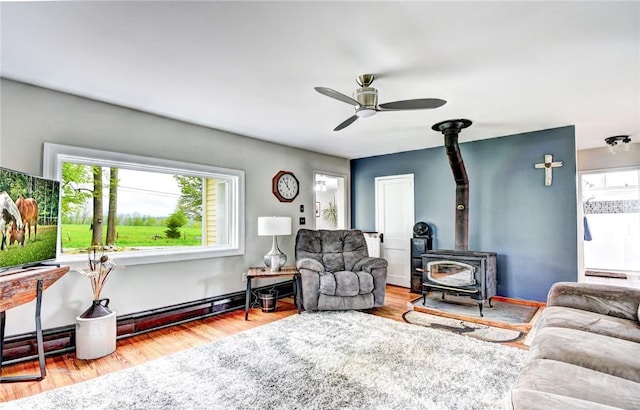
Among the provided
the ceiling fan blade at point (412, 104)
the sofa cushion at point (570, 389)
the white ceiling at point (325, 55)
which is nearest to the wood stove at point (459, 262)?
the white ceiling at point (325, 55)

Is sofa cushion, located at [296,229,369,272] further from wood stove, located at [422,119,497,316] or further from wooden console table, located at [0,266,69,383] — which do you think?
wooden console table, located at [0,266,69,383]

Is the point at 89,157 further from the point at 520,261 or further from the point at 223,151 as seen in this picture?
the point at 520,261

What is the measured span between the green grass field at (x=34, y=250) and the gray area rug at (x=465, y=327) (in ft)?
11.6

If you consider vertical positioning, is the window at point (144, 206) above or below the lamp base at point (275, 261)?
above

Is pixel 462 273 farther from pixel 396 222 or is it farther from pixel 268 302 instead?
pixel 268 302

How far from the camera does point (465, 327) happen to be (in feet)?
11.5

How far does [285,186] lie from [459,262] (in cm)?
269

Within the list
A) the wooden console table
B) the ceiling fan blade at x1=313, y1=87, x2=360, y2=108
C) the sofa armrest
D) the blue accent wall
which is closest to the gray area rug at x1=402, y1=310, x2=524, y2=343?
the sofa armrest

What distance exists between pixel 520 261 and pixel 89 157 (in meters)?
5.29

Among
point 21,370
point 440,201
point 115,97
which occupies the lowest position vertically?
point 21,370

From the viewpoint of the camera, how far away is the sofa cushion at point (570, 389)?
1.21m

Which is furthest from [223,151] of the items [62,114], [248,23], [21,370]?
[21,370]

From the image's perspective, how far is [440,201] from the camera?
512 centimetres

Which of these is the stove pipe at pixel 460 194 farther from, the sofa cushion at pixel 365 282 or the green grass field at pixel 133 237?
the green grass field at pixel 133 237
